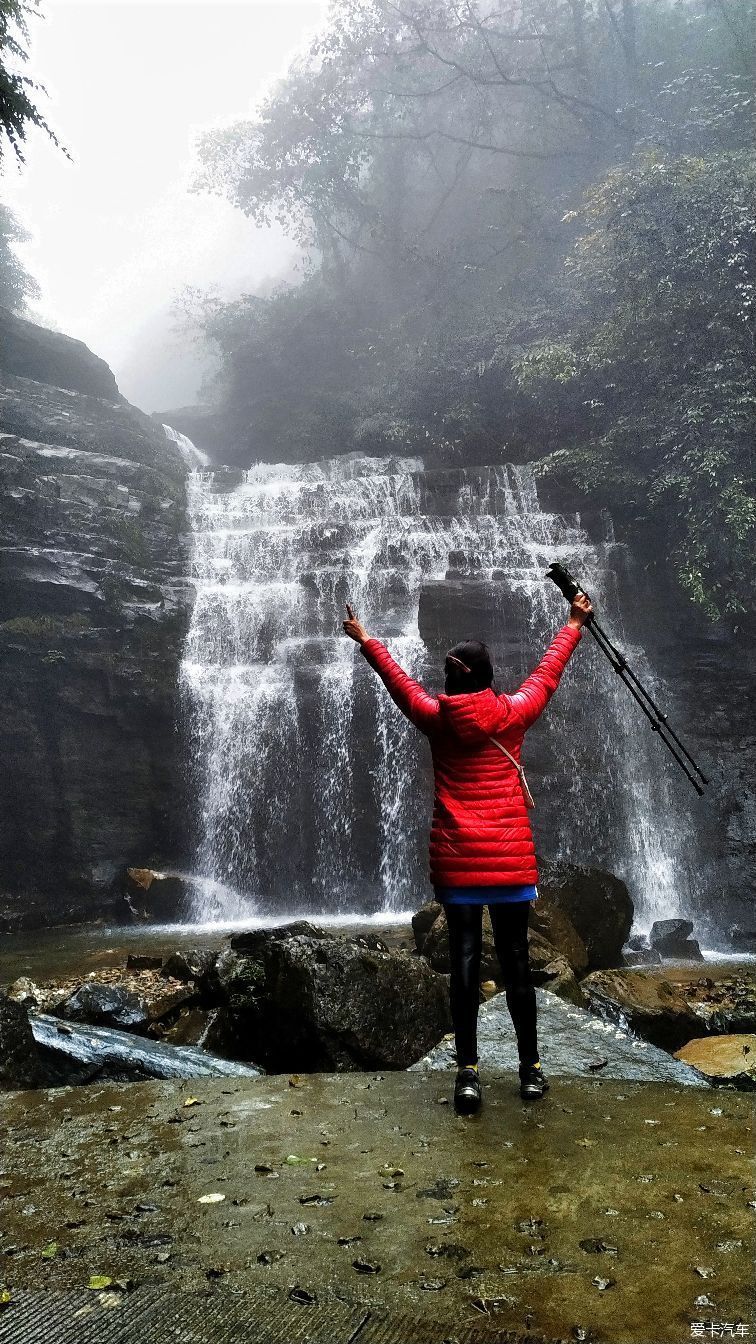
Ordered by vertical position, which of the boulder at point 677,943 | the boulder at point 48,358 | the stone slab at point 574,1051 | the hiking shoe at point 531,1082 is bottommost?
the boulder at point 677,943

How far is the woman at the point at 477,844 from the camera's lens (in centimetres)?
325

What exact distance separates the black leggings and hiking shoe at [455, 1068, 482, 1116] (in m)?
0.04

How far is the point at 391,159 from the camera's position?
3111 cm

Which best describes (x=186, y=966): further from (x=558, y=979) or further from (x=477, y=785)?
(x=477, y=785)

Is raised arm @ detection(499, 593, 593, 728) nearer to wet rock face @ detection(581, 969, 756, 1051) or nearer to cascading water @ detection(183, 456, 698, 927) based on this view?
wet rock face @ detection(581, 969, 756, 1051)

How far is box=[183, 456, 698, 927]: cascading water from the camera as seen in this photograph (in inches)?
552

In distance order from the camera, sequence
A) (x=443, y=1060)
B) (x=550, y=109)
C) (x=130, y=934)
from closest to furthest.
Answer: (x=443, y=1060) → (x=130, y=934) → (x=550, y=109)

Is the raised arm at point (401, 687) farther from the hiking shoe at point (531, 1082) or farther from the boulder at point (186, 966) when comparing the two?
the boulder at point (186, 966)

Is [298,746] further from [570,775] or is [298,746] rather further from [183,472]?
[183,472]

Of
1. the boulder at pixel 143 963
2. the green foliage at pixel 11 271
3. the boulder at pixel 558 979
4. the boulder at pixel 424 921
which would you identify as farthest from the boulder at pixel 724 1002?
the green foliage at pixel 11 271

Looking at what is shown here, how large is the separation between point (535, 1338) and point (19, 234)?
35335 mm

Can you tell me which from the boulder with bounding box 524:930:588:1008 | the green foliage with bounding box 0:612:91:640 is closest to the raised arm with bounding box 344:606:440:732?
the boulder with bounding box 524:930:588:1008

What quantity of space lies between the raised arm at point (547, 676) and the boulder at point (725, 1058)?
2.22m

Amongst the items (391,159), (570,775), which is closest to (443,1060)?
(570,775)
